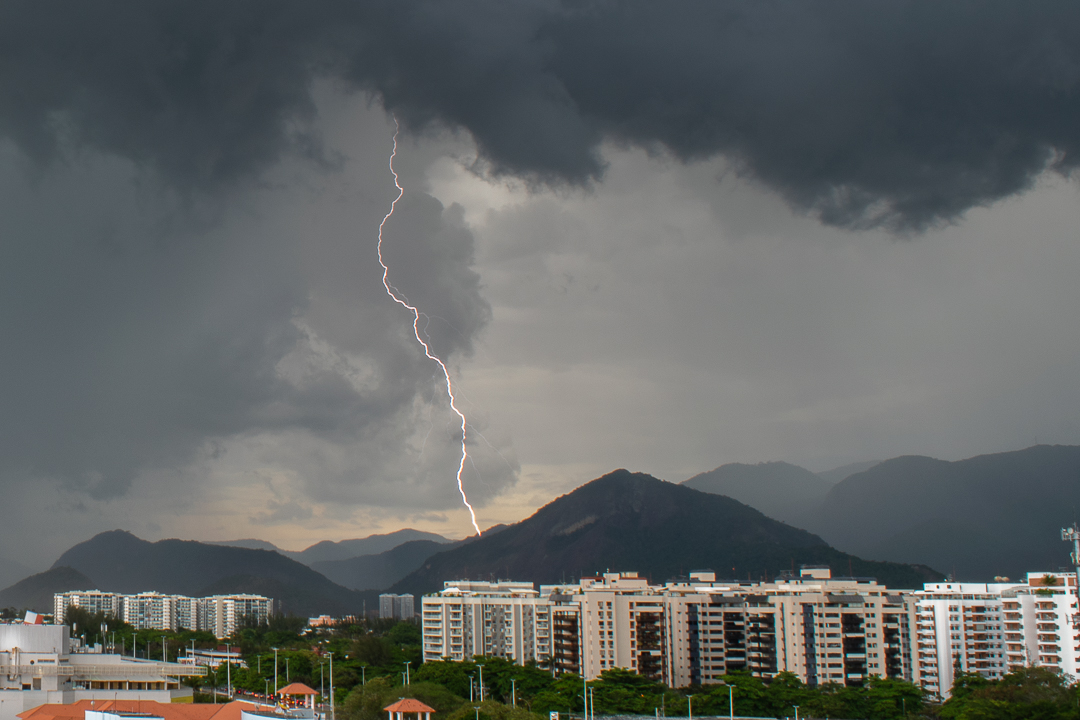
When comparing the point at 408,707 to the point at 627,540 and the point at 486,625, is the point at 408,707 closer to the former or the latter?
the point at 486,625

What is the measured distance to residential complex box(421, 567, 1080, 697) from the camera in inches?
1913

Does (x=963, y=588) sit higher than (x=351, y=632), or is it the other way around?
(x=963, y=588)

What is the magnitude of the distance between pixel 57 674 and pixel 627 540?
133m

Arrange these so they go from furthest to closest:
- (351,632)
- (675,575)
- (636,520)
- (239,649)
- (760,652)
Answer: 1. (636,520)
2. (675,575)
3. (351,632)
4. (239,649)
5. (760,652)

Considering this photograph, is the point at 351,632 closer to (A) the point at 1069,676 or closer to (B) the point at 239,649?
(B) the point at 239,649

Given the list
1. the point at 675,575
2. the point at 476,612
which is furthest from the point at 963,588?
the point at 675,575

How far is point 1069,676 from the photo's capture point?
1713 inches

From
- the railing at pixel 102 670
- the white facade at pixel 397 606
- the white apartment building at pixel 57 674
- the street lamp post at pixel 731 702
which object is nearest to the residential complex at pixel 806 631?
the street lamp post at pixel 731 702

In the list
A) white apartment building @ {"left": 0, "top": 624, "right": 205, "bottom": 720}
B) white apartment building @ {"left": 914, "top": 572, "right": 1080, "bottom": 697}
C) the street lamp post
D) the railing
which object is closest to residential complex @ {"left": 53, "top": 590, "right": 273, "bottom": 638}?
the railing

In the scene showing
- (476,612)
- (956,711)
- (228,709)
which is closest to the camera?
(228,709)

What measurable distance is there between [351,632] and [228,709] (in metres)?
60.0

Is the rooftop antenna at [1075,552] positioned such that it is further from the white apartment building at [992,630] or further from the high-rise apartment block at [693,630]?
the high-rise apartment block at [693,630]

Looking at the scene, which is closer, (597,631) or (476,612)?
(597,631)

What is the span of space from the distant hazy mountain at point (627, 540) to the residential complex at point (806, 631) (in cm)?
8218
